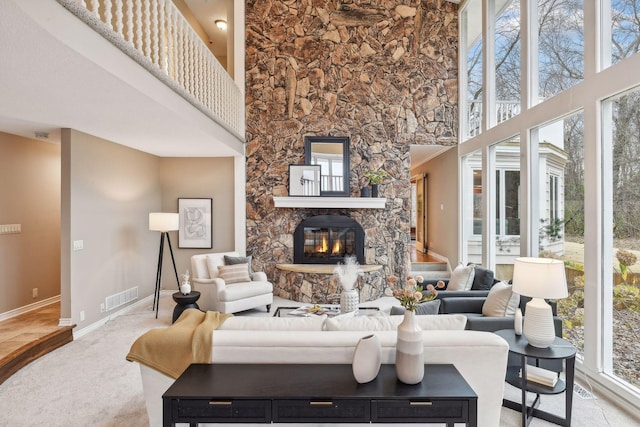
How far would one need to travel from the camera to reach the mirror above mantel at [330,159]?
6.23m

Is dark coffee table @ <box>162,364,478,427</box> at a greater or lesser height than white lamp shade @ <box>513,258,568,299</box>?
lesser

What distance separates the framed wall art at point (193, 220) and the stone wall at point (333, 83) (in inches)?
29.3

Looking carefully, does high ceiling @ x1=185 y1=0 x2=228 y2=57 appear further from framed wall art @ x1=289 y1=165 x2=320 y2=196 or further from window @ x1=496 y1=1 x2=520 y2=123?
window @ x1=496 y1=1 x2=520 y2=123

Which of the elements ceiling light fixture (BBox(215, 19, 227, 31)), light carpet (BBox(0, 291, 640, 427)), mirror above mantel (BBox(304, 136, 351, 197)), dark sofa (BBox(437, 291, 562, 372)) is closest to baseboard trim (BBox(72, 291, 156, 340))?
light carpet (BBox(0, 291, 640, 427))

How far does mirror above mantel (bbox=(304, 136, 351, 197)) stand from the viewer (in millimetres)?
6227

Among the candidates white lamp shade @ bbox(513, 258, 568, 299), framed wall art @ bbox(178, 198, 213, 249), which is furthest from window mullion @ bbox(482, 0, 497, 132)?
framed wall art @ bbox(178, 198, 213, 249)

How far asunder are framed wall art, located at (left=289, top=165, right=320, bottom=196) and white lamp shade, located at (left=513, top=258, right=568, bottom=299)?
3.95 metres

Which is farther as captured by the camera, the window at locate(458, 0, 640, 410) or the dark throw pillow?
the dark throw pillow

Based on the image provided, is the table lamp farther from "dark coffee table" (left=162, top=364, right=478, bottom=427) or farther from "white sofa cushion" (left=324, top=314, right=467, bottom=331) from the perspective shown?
"dark coffee table" (left=162, top=364, right=478, bottom=427)

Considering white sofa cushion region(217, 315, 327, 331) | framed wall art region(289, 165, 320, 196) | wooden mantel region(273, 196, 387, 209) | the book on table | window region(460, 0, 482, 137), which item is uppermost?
window region(460, 0, 482, 137)

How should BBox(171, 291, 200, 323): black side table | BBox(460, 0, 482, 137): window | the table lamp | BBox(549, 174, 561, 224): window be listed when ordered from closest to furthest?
the table lamp → BBox(549, 174, 561, 224): window → BBox(171, 291, 200, 323): black side table → BBox(460, 0, 482, 137): window

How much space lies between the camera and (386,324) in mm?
2217

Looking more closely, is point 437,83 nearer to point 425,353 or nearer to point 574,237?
point 574,237

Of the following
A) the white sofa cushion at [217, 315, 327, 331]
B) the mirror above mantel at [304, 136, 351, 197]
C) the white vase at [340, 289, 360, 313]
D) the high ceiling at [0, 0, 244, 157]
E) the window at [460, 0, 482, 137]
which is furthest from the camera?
the mirror above mantel at [304, 136, 351, 197]
